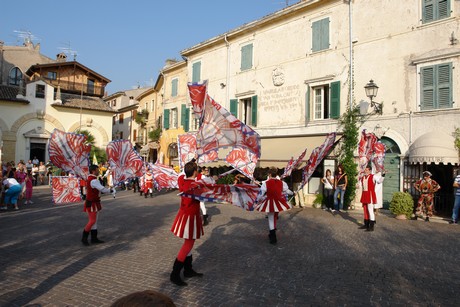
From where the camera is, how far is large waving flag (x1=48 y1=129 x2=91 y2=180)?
318 inches

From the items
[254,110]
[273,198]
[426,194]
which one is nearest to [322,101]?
[254,110]

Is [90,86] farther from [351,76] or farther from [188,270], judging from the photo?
[188,270]

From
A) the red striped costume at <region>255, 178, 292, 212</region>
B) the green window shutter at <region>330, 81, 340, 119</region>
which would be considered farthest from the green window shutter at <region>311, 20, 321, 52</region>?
the red striped costume at <region>255, 178, 292, 212</region>

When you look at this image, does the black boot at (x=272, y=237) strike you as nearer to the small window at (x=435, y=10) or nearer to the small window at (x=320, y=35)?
the small window at (x=435, y=10)

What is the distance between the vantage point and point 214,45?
2275cm

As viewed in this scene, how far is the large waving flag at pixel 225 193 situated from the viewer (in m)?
5.46

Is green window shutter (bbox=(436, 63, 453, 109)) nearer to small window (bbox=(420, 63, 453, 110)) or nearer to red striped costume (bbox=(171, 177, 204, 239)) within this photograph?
small window (bbox=(420, 63, 453, 110))

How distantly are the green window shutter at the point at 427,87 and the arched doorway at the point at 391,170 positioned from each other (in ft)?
6.34

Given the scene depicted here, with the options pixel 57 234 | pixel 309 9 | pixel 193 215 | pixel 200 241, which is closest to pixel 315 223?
pixel 200 241

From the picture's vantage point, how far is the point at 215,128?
648cm

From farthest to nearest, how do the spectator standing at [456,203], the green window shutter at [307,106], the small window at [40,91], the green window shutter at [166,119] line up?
the small window at [40,91] < the green window shutter at [166,119] < the green window shutter at [307,106] < the spectator standing at [456,203]

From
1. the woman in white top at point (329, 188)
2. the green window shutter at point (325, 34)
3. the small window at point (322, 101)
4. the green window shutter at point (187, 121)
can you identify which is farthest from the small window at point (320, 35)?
the green window shutter at point (187, 121)

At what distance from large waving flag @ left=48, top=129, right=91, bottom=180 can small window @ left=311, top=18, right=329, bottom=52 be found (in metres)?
12.8

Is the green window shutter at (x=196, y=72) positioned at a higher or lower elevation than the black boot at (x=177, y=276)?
higher
